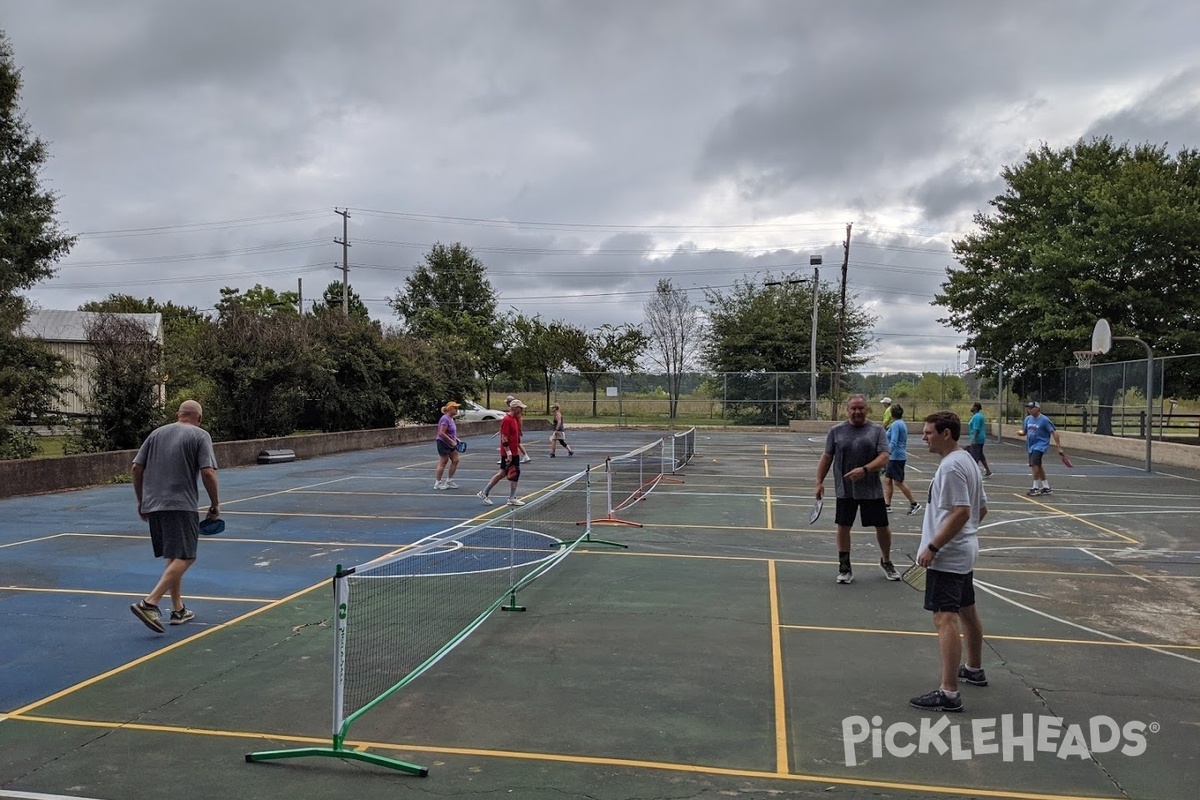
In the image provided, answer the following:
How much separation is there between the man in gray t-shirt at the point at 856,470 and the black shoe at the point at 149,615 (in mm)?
6341

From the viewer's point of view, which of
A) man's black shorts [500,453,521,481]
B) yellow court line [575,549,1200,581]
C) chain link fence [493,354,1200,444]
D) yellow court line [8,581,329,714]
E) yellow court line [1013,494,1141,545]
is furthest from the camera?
chain link fence [493,354,1200,444]

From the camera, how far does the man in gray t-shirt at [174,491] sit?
7.30 meters

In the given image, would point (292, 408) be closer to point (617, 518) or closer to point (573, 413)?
point (617, 518)

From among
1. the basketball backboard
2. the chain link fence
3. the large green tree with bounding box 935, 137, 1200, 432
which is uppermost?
the large green tree with bounding box 935, 137, 1200, 432

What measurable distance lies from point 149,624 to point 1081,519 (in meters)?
13.8

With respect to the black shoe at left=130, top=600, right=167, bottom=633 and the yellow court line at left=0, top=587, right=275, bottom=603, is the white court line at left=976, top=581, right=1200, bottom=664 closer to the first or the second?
the yellow court line at left=0, top=587, right=275, bottom=603

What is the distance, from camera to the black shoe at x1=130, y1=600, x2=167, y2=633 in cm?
701

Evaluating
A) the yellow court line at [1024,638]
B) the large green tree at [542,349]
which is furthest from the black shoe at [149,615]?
the large green tree at [542,349]

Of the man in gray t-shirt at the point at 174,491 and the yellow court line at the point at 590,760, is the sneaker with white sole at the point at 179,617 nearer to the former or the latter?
the man in gray t-shirt at the point at 174,491

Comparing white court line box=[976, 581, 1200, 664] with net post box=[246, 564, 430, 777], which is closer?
net post box=[246, 564, 430, 777]

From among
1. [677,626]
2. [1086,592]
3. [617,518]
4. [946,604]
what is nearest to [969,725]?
[946,604]

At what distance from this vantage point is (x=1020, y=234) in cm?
3709

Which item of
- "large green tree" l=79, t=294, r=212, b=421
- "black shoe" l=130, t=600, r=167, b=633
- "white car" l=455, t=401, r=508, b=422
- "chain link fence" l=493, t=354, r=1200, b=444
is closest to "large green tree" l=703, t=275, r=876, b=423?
"chain link fence" l=493, t=354, r=1200, b=444

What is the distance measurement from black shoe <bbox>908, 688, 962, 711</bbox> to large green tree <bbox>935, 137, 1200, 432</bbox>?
2846cm
